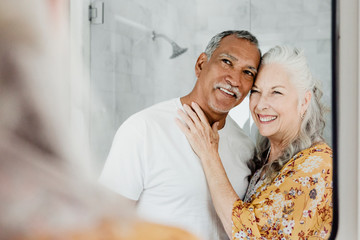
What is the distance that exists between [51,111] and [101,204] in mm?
242

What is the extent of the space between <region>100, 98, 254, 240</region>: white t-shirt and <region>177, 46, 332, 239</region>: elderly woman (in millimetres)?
83

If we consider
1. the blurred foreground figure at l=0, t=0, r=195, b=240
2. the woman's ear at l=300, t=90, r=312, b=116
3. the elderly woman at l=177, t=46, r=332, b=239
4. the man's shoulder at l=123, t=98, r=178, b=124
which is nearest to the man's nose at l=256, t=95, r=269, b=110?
the elderly woman at l=177, t=46, r=332, b=239

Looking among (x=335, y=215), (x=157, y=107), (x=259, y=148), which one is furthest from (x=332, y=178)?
(x=157, y=107)

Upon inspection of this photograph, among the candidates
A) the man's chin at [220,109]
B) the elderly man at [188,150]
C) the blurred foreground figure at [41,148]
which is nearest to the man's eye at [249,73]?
the elderly man at [188,150]

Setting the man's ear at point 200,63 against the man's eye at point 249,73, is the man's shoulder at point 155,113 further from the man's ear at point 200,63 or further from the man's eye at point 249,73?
the man's eye at point 249,73

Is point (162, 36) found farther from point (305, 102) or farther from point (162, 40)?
point (305, 102)

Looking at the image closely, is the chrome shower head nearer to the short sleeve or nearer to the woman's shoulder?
the short sleeve

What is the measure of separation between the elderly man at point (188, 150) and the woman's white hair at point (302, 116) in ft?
0.15

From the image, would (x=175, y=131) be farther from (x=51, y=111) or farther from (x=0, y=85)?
(x=0, y=85)

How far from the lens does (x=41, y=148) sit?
0.87m

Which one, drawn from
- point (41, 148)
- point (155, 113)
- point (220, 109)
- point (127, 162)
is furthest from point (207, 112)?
point (41, 148)

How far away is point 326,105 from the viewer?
3.73 feet

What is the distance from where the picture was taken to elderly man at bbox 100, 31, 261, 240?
964 millimetres

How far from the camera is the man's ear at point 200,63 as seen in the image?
1.02 meters
